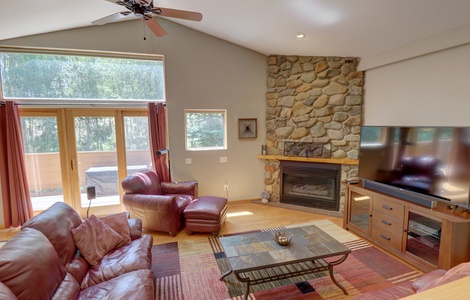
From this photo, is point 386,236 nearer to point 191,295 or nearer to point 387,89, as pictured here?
point 387,89

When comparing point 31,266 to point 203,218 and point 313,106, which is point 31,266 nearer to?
point 203,218

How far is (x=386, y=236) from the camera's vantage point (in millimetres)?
3031

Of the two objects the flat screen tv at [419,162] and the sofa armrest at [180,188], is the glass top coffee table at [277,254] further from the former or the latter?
the sofa armrest at [180,188]

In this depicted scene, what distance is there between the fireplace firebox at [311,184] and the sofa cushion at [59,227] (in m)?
3.71

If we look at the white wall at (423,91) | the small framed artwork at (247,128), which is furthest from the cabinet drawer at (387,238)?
the small framed artwork at (247,128)

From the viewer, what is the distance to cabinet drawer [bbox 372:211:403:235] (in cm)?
287

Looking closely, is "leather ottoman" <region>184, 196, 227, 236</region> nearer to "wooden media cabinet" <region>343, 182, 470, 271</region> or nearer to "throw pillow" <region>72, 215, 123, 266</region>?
"throw pillow" <region>72, 215, 123, 266</region>

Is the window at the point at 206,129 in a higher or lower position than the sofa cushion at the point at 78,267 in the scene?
higher

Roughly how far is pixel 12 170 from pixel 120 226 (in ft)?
8.56

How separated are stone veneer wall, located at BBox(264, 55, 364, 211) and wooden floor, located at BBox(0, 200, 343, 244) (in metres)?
0.51

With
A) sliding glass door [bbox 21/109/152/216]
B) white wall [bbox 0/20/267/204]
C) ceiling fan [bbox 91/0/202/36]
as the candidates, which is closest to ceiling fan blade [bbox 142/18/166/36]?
ceiling fan [bbox 91/0/202/36]

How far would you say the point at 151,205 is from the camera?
3.38 metres

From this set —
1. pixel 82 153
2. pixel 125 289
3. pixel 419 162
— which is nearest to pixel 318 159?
pixel 419 162

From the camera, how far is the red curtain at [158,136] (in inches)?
167
